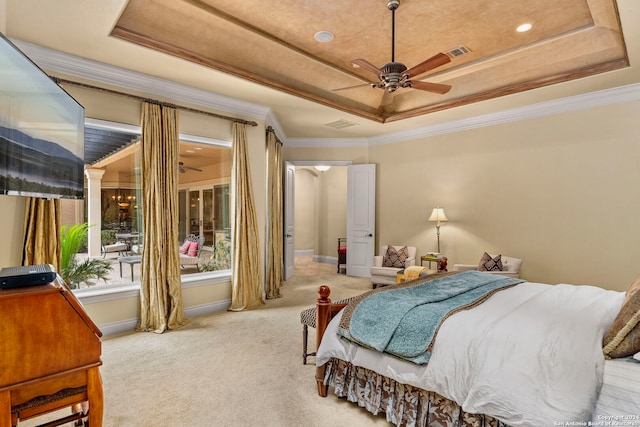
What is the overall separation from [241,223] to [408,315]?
3047mm

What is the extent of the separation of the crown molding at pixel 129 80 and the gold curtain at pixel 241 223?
325mm

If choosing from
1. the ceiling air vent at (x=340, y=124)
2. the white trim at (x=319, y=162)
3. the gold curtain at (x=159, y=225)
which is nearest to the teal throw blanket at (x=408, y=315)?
the gold curtain at (x=159, y=225)

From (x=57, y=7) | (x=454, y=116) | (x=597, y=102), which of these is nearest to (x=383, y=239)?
(x=454, y=116)

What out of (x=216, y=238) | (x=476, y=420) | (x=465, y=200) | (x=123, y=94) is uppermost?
(x=123, y=94)

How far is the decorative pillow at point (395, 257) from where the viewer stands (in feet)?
19.1

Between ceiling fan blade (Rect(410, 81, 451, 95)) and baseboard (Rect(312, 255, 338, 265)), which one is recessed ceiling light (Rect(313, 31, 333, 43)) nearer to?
ceiling fan blade (Rect(410, 81, 451, 95))

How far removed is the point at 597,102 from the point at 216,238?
18.1 ft

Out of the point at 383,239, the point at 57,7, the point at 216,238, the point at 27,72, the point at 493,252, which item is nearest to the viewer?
the point at 27,72

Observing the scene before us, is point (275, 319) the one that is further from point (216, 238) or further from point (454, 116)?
point (454, 116)

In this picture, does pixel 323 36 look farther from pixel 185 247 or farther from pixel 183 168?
pixel 185 247

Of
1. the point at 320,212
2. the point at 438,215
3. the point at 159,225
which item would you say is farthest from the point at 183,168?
the point at 320,212

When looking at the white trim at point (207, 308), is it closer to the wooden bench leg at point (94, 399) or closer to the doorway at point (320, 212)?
the doorway at point (320, 212)

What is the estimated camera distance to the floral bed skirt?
1859mm

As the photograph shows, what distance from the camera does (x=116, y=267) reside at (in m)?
3.80
